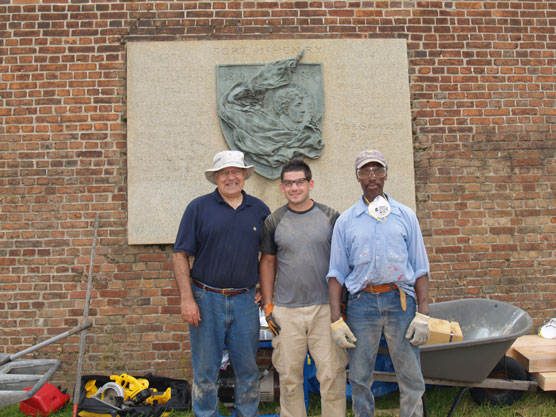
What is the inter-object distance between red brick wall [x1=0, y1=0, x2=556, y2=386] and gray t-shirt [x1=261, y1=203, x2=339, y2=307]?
194cm

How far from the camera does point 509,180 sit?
476 cm

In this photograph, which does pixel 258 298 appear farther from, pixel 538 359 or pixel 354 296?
pixel 538 359

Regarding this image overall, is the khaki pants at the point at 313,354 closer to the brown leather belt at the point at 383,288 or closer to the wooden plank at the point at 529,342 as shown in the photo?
the brown leather belt at the point at 383,288

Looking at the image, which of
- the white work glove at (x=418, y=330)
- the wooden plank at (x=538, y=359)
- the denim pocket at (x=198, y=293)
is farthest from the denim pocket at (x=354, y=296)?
the wooden plank at (x=538, y=359)

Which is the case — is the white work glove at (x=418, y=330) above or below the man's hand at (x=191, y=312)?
below

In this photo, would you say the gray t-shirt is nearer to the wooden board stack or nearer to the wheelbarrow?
the wheelbarrow

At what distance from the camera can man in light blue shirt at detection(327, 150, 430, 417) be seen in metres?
2.82

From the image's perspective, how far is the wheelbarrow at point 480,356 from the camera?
325cm

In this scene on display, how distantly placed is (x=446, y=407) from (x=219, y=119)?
3.46 m

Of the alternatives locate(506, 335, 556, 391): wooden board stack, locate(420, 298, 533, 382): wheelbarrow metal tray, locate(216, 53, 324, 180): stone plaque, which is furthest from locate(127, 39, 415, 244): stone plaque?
locate(506, 335, 556, 391): wooden board stack

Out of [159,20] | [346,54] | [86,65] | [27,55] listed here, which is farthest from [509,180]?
[27,55]

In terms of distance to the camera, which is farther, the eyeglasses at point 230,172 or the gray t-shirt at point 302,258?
the eyeglasses at point 230,172

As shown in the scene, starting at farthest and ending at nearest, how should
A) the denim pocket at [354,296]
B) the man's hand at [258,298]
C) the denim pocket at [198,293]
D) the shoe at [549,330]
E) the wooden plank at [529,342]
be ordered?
the shoe at [549,330], the wooden plank at [529,342], the man's hand at [258,298], the denim pocket at [198,293], the denim pocket at [354,296]

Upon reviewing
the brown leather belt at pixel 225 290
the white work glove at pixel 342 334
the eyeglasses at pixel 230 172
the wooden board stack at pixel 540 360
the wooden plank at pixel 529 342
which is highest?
the eyeglasses at pixel 230 172
